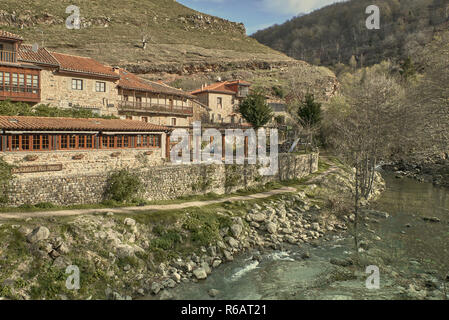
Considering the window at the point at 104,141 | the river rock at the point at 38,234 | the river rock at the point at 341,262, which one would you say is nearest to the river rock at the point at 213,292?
the river rock at the point at 341,262

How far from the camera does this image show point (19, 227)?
575 inches

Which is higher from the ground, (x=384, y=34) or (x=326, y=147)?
(x=384, y=34)

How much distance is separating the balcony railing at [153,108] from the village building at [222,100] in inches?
261

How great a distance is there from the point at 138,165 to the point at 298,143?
28846 mm

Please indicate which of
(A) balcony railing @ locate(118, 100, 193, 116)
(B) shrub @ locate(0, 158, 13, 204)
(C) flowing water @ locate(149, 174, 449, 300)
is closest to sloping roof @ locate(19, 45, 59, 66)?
(A) balcony railing @ locate(118, 100, 193, 116)

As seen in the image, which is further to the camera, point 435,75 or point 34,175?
point 435,75

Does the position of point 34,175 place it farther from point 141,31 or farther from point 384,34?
point 384,34

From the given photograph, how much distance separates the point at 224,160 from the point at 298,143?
21.5m

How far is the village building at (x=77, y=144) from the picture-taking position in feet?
62.6

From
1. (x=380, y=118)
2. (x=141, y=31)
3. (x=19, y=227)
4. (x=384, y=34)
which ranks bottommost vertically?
(x=19, y=227)

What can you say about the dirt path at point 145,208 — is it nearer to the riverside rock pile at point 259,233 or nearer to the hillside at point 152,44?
the riverside rock pile at point 259,233

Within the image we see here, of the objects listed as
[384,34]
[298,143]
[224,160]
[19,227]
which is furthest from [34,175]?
[384,34]
